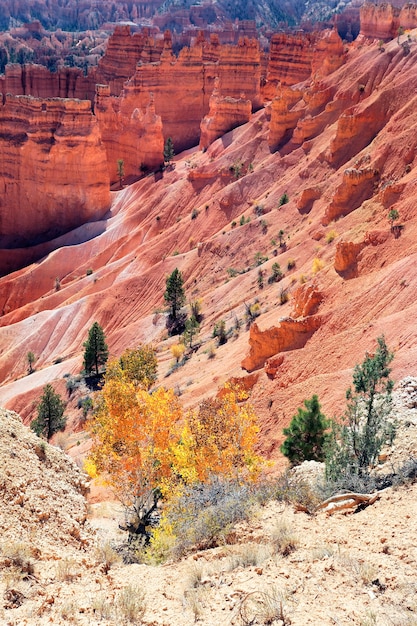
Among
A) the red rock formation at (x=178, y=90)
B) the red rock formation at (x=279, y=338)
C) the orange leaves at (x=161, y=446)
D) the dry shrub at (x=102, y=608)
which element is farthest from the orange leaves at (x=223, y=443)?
the red rock formation at (x=178, y=90)

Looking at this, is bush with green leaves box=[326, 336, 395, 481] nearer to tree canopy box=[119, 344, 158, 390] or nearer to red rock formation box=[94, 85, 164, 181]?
tree canopy box=[119, 344, 158, 390]

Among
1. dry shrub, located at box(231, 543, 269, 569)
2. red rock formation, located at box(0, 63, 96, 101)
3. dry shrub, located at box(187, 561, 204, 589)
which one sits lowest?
dry shrub, located at box(187, 561, 204, 589)

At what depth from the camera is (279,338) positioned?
2475 cm

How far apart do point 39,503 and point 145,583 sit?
12.2ft

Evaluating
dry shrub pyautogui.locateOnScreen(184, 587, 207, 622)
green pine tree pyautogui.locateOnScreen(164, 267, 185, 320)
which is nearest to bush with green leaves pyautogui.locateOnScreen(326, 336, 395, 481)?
dry shrub pyautogui.locateOnScreen(184, 587, 207, 622)

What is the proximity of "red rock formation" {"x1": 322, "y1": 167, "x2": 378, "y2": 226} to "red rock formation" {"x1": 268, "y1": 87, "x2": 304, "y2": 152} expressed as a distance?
2012 cm

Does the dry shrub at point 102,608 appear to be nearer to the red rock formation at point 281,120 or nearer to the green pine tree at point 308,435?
the green pine tree at point 308,435

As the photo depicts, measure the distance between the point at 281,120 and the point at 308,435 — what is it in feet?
134

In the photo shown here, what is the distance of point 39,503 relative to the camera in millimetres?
12969

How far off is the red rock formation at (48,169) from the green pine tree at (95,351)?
86.3ft

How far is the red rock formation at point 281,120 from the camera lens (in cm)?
5281

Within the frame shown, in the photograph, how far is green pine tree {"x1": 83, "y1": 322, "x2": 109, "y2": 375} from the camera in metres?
36.4

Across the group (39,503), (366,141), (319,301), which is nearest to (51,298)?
(366,141)

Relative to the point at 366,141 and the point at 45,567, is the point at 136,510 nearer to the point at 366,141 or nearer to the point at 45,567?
the point at 45,567
